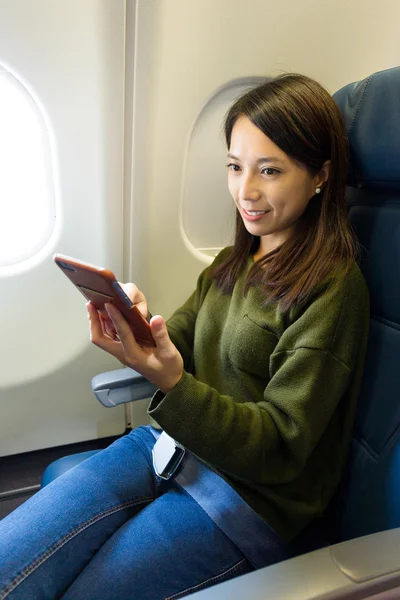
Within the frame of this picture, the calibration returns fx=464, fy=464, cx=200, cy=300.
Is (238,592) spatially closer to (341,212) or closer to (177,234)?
(341,212)

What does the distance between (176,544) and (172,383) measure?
0.35m

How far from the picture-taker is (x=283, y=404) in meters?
0.92

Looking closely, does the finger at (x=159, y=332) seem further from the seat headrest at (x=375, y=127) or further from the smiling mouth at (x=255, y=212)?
the seat headrest at (x=375, y=127)

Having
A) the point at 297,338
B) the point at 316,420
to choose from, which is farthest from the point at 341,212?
the point at 316,420

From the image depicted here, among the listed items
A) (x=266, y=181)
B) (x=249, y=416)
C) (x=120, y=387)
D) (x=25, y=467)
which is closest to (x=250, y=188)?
(x=266, y=181)

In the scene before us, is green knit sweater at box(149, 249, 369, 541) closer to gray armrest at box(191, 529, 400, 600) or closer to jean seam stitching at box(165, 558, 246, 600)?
jean seam stitching at box(165, 558, 246, 600)

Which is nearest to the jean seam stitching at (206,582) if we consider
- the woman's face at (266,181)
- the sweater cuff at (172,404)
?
the sweater cuff at (172,404)

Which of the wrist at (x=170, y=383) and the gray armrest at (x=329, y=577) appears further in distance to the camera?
the wrist at (x=170, y=383)

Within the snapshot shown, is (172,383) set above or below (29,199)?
below

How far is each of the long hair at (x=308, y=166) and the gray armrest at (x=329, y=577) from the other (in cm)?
47

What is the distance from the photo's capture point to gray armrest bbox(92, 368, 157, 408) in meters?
1.27

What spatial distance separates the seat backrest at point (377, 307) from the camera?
0.95m

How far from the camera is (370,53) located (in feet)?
4.87

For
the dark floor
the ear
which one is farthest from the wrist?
the dark floor
